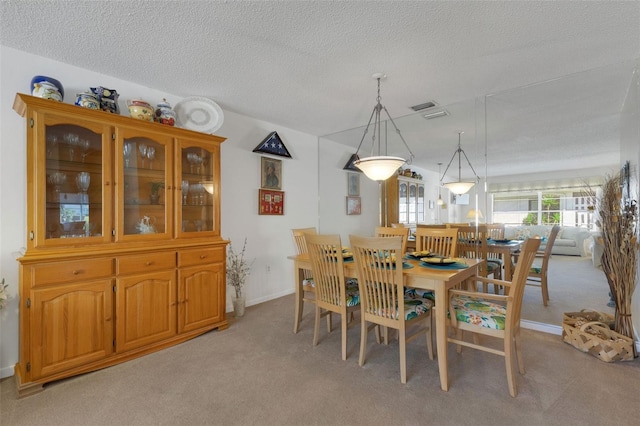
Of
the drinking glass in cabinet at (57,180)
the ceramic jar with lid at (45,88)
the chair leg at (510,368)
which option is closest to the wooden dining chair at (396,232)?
the chair leg at (510,368)

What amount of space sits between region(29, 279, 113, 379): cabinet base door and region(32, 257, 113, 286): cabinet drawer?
0.05 m

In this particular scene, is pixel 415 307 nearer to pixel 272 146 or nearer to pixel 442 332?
pixel 442 332

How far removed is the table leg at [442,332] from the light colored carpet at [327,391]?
0.10 meters

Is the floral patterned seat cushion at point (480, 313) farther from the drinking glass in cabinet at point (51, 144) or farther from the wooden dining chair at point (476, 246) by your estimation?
the drinking glass in cabinet at point (51, 144)

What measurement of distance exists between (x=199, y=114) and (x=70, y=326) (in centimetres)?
210

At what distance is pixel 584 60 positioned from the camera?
2.35 meters

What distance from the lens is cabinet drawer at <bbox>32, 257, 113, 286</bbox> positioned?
6.27ft

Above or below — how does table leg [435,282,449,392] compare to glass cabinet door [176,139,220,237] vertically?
below

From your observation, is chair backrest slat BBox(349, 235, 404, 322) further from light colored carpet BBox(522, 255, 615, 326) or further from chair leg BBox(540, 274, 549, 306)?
chair leg BBox(540, 274, 549, 306)

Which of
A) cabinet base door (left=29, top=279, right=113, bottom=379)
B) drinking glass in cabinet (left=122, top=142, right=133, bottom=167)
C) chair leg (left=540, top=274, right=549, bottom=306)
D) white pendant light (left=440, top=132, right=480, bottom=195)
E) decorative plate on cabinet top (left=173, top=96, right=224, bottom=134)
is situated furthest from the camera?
white pendant light (left=440, top=132, right=480, bottom=195)

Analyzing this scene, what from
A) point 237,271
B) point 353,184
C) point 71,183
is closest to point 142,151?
point 71,183

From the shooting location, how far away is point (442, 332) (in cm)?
191

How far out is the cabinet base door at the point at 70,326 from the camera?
1908mm

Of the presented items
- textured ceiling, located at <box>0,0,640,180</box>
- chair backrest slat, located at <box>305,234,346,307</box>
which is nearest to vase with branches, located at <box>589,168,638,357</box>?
textured ceiling, located at <box>0,0,640,180</box>
